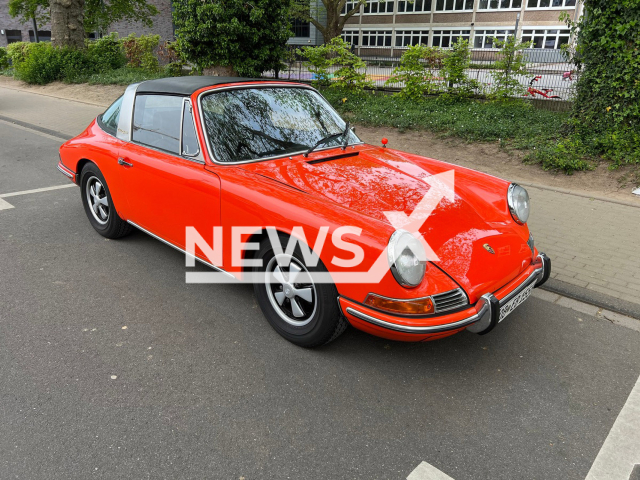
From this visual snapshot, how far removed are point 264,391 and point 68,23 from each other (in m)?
21.3

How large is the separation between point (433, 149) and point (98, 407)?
24.6 ft

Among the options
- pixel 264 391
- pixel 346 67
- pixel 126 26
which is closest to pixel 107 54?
pixel 346 67

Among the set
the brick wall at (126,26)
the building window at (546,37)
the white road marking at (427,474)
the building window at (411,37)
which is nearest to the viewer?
the white road marking at (427,474)

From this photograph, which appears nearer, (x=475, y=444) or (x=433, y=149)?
(x=475, y=444)

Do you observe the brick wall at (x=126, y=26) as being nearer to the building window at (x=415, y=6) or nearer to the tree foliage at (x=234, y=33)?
the building window at (x=415, y=6)

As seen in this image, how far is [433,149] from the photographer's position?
891 centimetres

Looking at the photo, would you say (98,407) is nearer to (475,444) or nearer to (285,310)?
(285,310)

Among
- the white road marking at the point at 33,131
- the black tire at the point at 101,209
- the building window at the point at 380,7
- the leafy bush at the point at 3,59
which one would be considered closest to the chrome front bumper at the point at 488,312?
the black tire at the point at 101,209

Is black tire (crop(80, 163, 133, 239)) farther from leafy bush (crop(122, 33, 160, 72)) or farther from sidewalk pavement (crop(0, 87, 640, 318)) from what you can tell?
leafy bush (crop(122, 33, 160, 72))

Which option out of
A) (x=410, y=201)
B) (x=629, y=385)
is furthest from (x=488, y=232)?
(x=629, y=385)

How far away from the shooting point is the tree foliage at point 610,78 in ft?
23.7

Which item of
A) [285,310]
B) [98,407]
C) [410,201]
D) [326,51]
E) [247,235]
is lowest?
[98,407]

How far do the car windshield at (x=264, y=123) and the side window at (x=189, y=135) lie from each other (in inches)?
4.5

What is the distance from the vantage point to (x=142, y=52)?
800 inches
